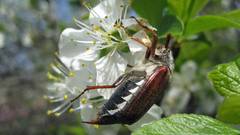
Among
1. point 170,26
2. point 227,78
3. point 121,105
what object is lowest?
point 121,105

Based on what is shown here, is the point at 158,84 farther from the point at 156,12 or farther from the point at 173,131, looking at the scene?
the point at 156,12

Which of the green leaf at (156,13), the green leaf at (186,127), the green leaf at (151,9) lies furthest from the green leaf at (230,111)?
the green leaf at (151,9)

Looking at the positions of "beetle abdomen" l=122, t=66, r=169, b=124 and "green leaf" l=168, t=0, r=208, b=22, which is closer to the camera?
"beetle abdomen" l=122, t=66, r=169, b=124

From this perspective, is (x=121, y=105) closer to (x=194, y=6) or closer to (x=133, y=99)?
(x=133, y=99)

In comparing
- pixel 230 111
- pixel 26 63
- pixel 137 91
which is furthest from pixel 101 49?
pixel 26 63

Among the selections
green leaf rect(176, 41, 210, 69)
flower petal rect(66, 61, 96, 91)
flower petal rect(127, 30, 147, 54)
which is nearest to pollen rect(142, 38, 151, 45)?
flower petal rect(127, 30, 147, 54)

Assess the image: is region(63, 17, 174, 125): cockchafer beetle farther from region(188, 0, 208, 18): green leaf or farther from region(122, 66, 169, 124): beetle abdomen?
region(188, 0, 208, 18): green leaf
